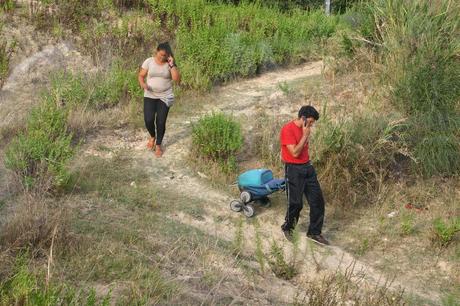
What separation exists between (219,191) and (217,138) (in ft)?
2.40

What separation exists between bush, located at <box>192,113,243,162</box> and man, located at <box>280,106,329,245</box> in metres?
1.55

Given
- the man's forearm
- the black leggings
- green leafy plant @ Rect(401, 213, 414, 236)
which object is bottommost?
green leafy plant @ Rect(401, 213, 414, 236)

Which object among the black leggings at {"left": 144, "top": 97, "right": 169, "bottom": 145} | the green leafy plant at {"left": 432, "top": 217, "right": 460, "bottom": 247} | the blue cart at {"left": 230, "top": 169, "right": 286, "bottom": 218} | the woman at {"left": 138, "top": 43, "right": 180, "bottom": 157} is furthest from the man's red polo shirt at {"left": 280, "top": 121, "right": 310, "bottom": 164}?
the black leggings at {"left": 144, "top": 97, "right": 169, "bottom": 145}

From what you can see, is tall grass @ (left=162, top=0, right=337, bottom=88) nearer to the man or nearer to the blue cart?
the blue cart

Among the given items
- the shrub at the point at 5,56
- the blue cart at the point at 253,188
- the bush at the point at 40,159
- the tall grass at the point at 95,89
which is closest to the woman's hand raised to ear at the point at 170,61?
the bush at the point at 40,159

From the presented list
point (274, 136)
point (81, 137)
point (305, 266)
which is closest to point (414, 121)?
point (274, 136)

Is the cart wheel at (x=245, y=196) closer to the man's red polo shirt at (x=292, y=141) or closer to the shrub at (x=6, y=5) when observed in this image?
the man's red polo shirt at (x=292, y=141)

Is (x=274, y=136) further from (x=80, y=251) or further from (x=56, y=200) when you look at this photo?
(x=80, y=251)

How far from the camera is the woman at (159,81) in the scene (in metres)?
7.52

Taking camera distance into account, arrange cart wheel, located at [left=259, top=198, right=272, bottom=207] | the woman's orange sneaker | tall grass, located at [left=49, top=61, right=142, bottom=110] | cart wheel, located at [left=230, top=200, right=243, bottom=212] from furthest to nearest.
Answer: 1. tall grass, located at [left=49, top=61, right=142, bottom=110]
2. the woman's orange sneaker
3. cart wheel, located at [left=259, top=198, right=272, bottom=207]
4. cart wheel, located at [left=230, top=200, right=243, bottom=212]

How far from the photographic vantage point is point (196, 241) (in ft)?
19.3

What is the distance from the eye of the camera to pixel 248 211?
688 centimetres

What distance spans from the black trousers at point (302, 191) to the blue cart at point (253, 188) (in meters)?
0.45

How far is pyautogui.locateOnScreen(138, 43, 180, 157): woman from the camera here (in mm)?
7516
